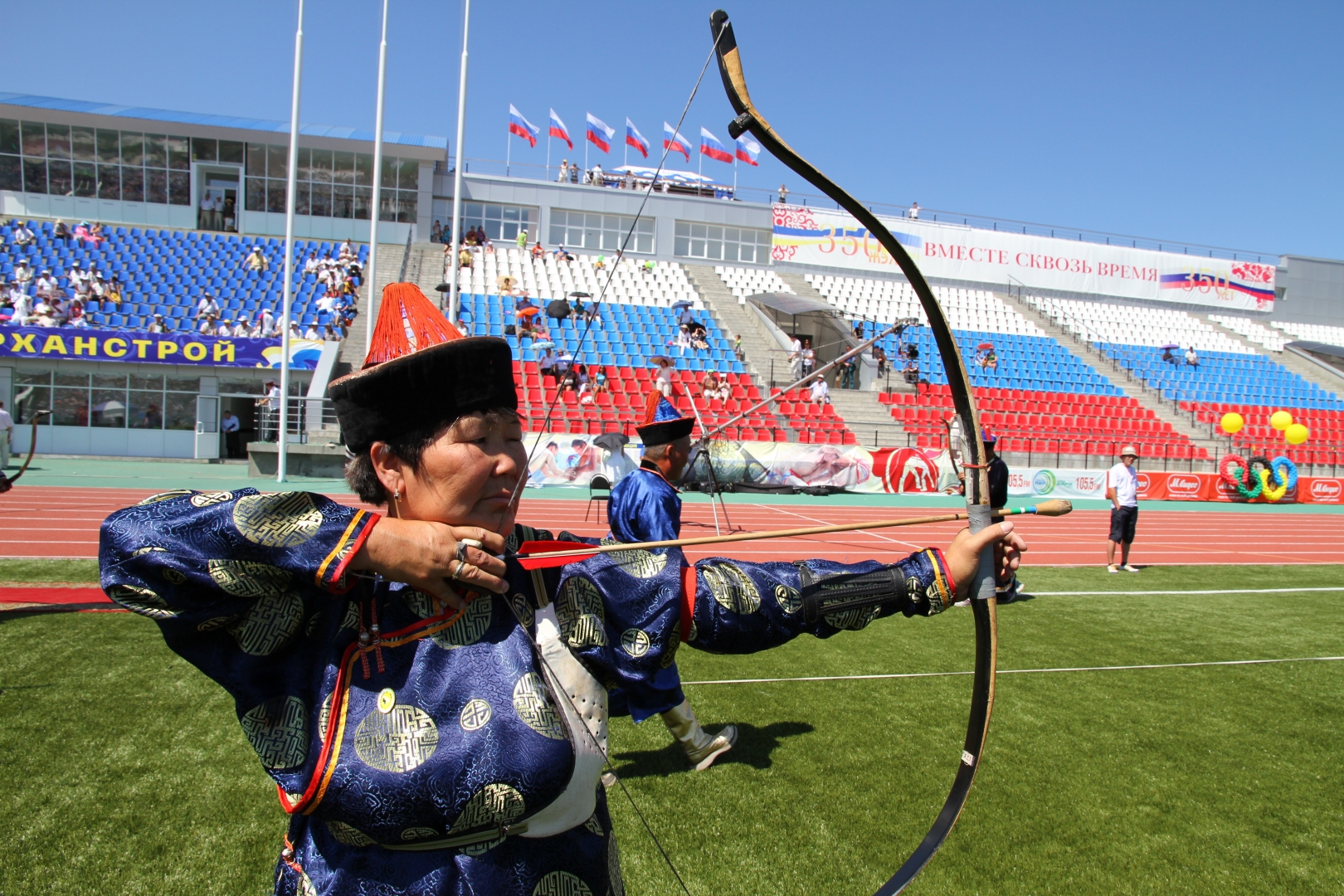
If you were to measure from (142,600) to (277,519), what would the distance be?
22 cm

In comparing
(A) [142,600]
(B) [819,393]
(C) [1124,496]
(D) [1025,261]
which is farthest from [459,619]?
(D) [1025,261]

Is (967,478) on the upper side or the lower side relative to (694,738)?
upper

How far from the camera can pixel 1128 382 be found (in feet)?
94.1

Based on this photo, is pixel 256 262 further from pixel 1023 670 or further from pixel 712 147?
pixel 1023 670

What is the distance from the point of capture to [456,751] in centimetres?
128

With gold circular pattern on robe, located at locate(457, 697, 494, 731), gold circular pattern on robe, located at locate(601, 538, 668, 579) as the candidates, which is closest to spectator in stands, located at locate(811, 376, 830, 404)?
gold circular pattern on robe, located at locate(601, 538, 668, 579)

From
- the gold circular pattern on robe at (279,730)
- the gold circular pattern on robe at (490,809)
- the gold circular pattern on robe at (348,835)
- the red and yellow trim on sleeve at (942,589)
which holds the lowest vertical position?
the gold circular pattern on robe at (348,835)

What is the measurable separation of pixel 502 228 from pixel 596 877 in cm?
3148

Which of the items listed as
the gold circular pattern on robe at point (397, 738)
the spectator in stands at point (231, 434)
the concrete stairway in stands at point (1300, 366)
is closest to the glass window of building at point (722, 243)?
the spectator in stands at point (231, 434)

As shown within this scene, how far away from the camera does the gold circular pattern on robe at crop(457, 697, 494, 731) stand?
4.27 ft

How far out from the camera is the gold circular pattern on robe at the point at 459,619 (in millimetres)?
1384

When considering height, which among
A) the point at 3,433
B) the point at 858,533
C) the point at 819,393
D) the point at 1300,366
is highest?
the point at 1300,366

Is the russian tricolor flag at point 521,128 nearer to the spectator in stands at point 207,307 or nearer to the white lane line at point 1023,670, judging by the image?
the spectator in stands at point 207,307

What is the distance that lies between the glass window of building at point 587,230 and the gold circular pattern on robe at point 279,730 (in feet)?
101
